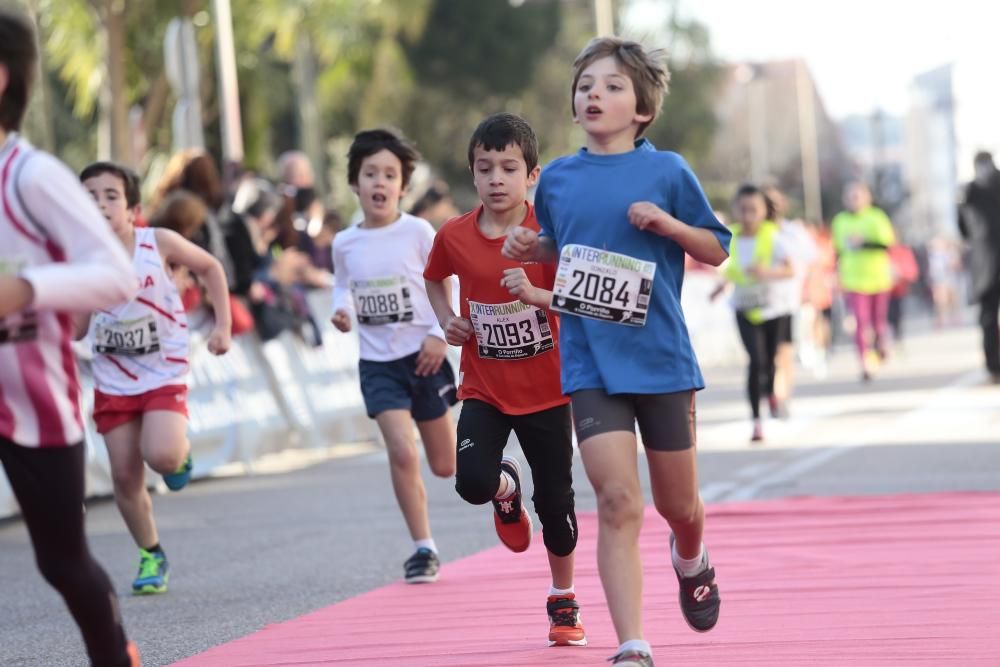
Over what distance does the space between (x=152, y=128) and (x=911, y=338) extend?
14.5 metres

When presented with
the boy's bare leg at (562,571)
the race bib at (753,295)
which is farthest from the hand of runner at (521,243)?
the race bib at (753,295)

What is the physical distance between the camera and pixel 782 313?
→ 15.2 metres

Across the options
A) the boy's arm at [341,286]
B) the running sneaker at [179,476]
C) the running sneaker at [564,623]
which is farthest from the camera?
the boy's arm at [341,286]

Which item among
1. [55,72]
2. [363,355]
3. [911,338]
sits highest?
[55,72]

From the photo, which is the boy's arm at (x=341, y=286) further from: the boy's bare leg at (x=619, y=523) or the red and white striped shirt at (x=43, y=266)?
the red and white striped shirt at (x=43, y=266)

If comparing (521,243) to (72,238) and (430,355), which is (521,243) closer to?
(72,238)

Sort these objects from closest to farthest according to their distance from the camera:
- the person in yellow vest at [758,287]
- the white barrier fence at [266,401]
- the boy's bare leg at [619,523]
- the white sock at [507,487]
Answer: the boy's bare leg at [619,523] → the white sock at [507,487] → the white barrier fence at [266,401] → the person in yellow vest at [758,287]

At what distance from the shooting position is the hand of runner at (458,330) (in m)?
6.72

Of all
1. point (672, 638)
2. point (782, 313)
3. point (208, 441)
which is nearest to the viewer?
point (672, 638)

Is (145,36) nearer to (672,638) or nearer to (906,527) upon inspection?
(906,527)

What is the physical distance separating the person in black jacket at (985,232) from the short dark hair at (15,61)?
1551 cm

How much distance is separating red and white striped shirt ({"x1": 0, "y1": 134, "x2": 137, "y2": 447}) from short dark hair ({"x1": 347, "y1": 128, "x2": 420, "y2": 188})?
152 inches

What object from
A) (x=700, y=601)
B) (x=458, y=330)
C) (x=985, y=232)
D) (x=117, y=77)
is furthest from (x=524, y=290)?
(x=117, y=77)

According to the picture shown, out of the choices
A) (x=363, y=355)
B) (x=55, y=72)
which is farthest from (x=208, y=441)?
(x=55, y=72)
